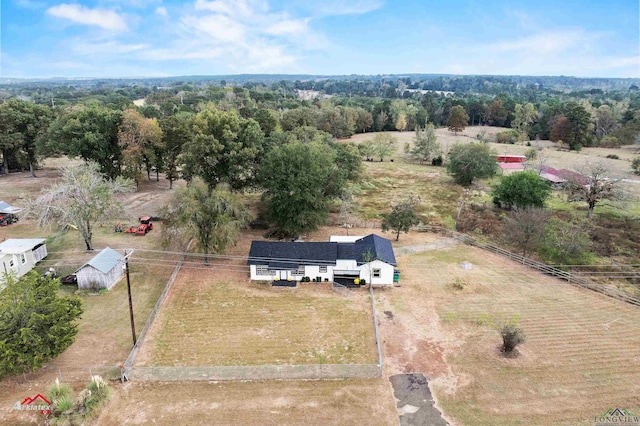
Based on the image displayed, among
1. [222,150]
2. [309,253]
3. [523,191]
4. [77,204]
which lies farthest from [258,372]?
[523,191]

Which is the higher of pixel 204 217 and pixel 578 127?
pixel 578 127

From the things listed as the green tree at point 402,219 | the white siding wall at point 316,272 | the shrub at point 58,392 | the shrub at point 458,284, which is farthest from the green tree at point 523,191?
the shrub at point 58,392

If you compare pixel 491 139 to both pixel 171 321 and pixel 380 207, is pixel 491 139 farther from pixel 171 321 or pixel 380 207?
pixel 171 321

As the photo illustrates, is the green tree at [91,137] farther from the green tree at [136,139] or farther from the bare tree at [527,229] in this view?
the bare tree at [527,229]

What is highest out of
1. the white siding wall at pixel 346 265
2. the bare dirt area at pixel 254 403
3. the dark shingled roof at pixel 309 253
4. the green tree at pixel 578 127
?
the green tree at pixel 578 127

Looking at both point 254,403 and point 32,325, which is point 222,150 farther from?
point 254,403

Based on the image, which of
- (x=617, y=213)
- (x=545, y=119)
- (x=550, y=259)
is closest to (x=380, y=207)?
(x=550, y=259)
